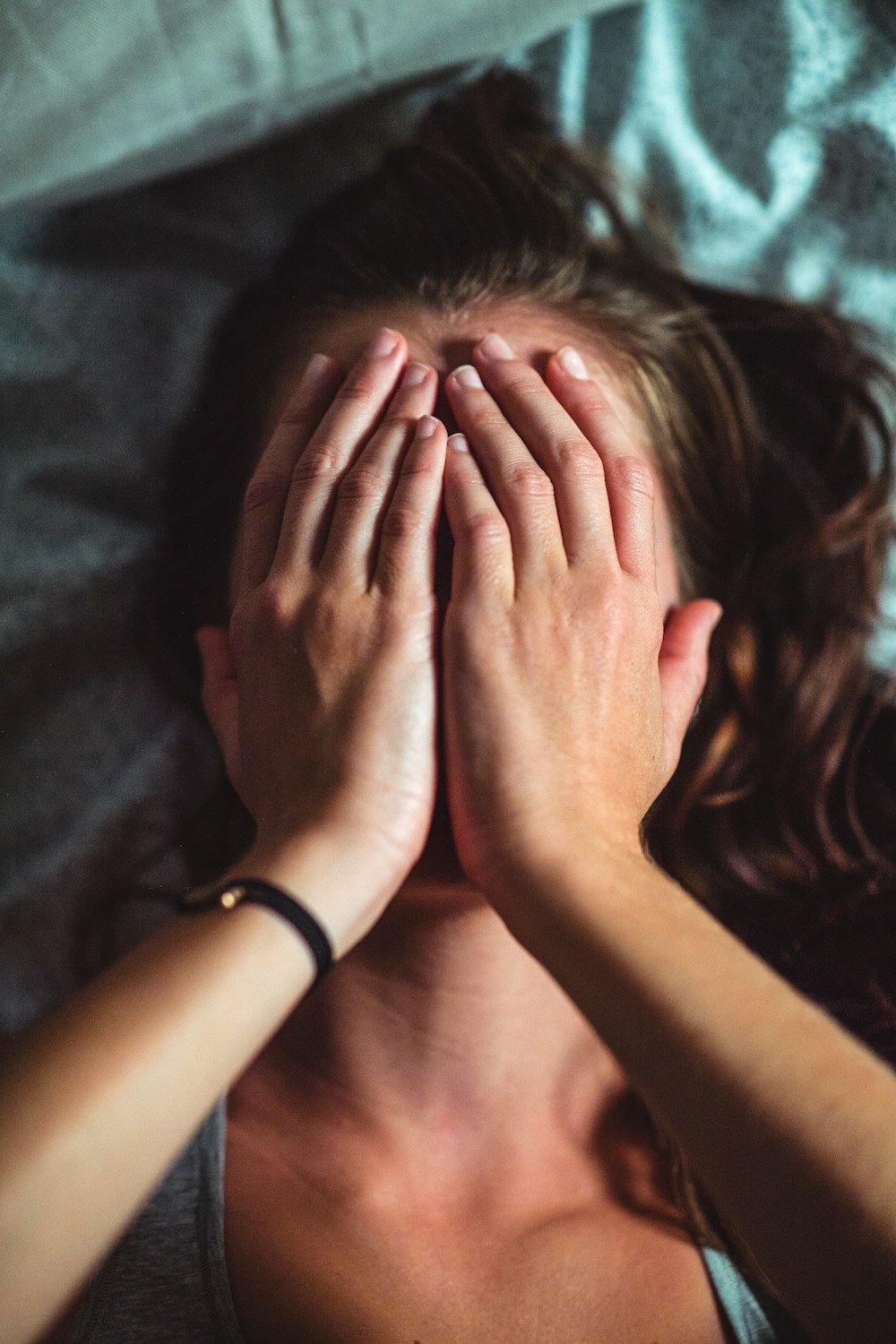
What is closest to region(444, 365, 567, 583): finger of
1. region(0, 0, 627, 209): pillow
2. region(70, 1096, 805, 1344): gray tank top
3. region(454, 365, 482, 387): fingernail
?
region(454, 365, 482, 387): fingernail

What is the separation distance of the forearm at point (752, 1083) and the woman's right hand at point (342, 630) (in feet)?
0.40

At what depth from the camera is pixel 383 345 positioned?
775 mm

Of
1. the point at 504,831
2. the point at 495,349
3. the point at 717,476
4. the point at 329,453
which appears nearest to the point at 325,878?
the point at 504,831

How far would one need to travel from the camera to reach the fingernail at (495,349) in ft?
2.55

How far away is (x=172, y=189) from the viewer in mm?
1041

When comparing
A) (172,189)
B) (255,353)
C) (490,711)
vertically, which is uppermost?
(172,189)

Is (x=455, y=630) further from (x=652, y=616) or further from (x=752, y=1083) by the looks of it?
(x=752, y=1083)

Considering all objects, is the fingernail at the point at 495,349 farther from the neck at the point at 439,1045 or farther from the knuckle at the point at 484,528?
the neck at the point at 439,1045

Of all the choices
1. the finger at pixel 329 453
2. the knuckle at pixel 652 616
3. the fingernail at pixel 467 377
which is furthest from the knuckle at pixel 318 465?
the knuckle at pixel 652 616

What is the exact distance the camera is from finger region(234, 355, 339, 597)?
2.51ft

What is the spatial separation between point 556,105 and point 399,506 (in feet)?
2.02

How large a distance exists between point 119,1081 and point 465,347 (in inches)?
22.6

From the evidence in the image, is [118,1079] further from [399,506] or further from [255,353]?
[255,353]

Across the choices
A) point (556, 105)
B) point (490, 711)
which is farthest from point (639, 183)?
point (490, 711)
